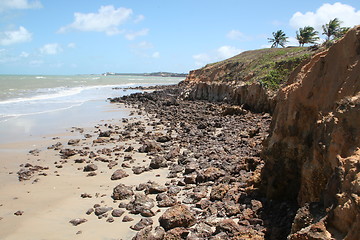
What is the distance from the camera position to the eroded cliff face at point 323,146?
4320 millimetres

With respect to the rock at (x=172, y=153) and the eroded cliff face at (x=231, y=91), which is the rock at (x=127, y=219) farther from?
the eroded cliff face at (x=231, y=91)

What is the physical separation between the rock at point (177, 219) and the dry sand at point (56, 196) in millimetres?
440

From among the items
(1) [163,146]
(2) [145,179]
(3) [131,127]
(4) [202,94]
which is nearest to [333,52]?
(2) [145,179]

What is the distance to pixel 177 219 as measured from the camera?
22.9 ft

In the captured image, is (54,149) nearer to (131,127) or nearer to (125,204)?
(131,127)

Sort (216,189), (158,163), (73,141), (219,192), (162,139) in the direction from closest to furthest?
(219,192) < (216,189) < (158,163) < (162,139) < (73,141)

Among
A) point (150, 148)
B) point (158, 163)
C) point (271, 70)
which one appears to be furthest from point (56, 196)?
point (271, 70)

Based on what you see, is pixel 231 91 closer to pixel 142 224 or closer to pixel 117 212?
pixel 117 212

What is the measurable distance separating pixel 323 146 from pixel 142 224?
4.23 metres

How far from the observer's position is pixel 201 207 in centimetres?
804

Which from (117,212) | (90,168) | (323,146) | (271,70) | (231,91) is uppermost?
(271,70)

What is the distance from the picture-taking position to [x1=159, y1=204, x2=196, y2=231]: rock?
6.98 metres

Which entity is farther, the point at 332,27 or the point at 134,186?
the point at 332,27

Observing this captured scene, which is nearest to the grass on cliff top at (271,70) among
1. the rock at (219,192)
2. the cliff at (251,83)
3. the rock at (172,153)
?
the cliff at (251,83)
